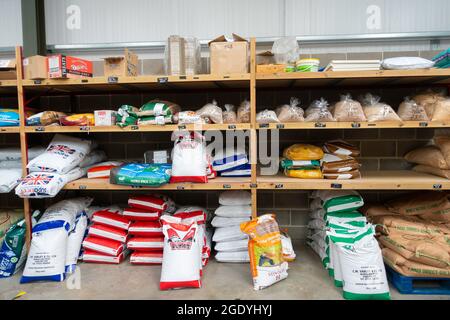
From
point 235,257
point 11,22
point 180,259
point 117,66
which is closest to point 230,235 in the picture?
point 235,257

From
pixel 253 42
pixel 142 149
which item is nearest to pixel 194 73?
pixel 253 42

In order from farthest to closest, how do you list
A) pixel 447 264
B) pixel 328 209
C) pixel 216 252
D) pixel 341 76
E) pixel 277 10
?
pixel 277 10 < pixel 216 252 < pixel 328 209 < pixel 341 76 < pixel 447 264

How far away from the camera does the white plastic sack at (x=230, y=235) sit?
2688 millimetres

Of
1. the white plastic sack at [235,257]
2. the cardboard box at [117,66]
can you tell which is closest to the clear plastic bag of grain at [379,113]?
the white plastic sack at [235,257]

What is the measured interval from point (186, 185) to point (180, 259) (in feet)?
2.05

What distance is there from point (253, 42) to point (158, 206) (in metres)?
1.63

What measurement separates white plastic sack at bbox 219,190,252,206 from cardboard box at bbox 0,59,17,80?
7.18 feet

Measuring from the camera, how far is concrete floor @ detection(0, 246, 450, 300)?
2.23m

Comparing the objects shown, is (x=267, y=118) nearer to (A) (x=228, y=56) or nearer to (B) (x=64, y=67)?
(A) (x=228, y=56)

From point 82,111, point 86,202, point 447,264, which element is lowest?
point 447,264

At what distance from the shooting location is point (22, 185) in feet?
8.31

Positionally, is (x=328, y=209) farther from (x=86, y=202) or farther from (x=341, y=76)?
(x=86, y=202)

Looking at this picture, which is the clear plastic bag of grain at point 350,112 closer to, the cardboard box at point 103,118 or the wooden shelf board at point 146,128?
the wooden shelf board at point 146,128

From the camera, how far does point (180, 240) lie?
2326 mm
